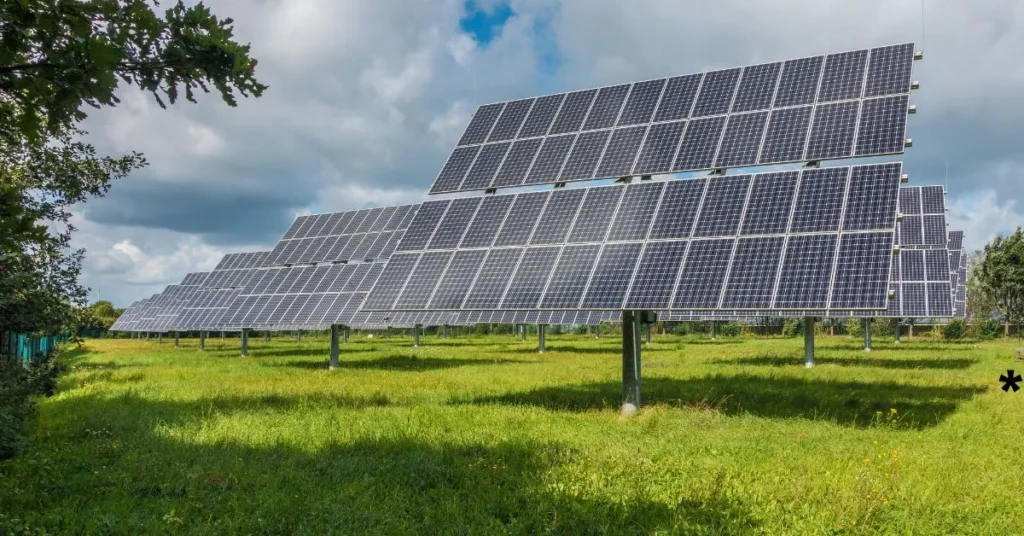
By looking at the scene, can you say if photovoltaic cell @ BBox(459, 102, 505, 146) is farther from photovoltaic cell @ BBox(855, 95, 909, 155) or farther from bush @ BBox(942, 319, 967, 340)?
bush @ BBox(942, 319, 967, 340)

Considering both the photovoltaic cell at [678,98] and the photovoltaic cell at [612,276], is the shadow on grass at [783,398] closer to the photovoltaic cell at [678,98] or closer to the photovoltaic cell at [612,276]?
the photovoltaic cell at [612,276]

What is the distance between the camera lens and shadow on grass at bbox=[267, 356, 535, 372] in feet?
90.9

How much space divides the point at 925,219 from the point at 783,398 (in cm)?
2460

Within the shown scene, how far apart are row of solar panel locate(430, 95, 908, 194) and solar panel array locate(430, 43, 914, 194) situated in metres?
0.02

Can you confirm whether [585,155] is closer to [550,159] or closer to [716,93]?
[550,159]

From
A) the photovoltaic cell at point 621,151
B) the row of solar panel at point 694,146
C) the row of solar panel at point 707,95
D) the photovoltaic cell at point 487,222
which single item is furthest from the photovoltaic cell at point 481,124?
the photovoltaic cell at point 621,151

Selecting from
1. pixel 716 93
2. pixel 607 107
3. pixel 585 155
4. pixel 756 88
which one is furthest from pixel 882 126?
pixel 607 107

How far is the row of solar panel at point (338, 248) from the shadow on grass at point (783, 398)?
53.3 ft

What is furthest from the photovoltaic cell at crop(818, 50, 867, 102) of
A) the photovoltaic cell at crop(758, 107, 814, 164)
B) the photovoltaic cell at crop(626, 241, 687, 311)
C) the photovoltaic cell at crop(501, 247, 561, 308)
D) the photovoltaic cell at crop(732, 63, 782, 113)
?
the photovoltaic cell at crop(501, 247, 561, 308)

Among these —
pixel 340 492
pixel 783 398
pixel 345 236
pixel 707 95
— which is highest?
pixel 707 95

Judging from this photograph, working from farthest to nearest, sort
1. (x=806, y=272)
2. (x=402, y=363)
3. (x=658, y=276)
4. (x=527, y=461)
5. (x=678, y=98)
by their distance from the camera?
(x=402, y=363) → (x=678, y=98) → (x=658, y=276) → (x=806, y=272) → (x=527, y=461)

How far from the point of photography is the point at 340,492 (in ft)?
29.8

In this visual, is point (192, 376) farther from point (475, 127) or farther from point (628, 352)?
point (628, 352)

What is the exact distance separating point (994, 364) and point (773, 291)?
1913 centimetres
